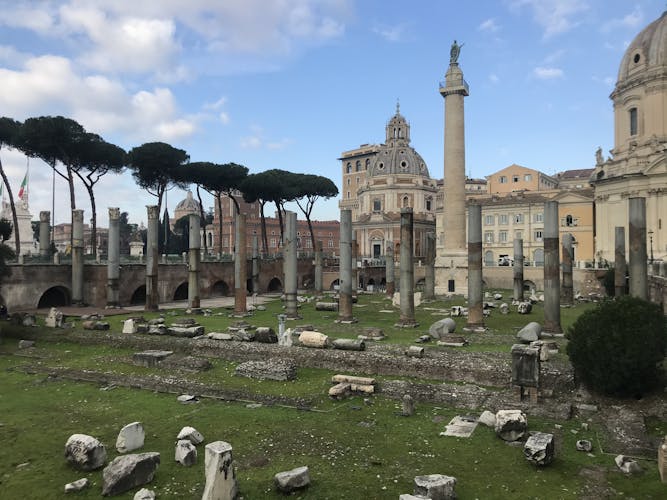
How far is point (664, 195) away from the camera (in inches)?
1668

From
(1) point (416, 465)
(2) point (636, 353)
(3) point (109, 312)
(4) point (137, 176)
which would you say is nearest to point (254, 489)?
(1) point (416, 465)

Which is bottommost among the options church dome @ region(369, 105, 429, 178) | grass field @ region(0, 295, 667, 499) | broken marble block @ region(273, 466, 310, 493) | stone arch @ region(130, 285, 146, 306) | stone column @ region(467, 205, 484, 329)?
grass field @ region(0, 295, 667, 499)

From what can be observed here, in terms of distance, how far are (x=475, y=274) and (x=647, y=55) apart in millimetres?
36655

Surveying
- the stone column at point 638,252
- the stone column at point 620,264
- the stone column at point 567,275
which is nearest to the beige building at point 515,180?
the stone column at point 567,275

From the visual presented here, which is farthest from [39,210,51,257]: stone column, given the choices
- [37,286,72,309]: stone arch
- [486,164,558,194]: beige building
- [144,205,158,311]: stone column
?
[486,164,558,194]: beige building

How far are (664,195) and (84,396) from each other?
44836mm

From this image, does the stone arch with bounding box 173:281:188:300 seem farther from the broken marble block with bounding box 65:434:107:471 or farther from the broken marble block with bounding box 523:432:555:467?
the broken marble block with bounding box 523:432:555:467

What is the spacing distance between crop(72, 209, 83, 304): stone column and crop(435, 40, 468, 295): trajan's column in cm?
2278

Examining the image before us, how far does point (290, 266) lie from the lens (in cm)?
2486

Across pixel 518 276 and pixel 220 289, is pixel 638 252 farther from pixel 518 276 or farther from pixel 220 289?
pixel 220 289

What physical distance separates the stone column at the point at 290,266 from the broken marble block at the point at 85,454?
54.8 ft

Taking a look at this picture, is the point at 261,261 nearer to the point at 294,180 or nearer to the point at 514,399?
the point at 294,180

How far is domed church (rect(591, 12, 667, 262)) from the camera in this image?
42.7 m

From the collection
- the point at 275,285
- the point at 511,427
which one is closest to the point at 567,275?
the point at 511,427
